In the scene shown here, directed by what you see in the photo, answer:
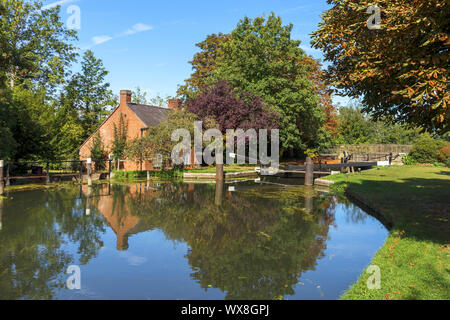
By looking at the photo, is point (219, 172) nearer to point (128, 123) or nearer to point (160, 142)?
point (160, 142)

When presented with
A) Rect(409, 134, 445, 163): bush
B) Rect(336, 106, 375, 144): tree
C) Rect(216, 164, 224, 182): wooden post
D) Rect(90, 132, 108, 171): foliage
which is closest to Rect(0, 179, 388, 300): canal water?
Rect(216, 164, 224, 182): wooden post

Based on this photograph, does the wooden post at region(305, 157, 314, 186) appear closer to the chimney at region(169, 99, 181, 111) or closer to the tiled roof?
the tiled roof

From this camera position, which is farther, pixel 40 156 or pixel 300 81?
pixel 300 81

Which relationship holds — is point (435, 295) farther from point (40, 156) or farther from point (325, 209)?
point (40, 156)

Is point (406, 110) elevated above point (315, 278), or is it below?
above

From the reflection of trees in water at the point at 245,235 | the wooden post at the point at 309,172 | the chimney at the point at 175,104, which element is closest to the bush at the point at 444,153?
the wooden post at the point at 309,172

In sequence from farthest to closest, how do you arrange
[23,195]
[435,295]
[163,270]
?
[23,195], [163,270], [435,295]

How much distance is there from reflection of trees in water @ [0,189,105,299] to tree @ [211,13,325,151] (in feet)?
76.2

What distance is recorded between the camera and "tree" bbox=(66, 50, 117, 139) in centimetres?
4334

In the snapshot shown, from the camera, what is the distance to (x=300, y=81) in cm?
3394

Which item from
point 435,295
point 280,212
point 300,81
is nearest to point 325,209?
point 280,212

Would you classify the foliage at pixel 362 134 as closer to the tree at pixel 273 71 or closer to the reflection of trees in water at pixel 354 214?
the tree at pixel 273 71

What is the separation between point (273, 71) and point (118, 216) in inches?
1037

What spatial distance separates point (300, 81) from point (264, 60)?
4376 millimetres
